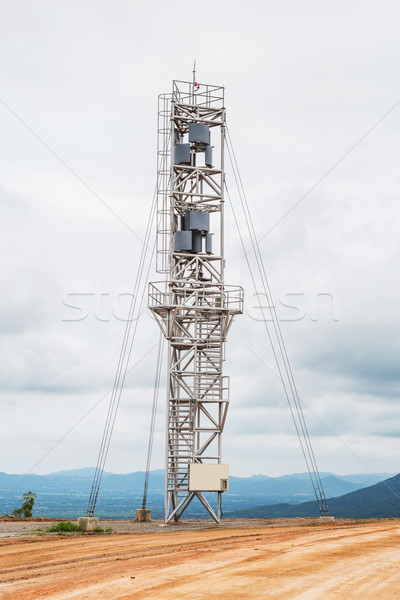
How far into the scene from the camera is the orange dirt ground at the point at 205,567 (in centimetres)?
1434

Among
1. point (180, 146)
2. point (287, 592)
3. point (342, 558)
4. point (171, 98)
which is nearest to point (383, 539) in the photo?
point (342, 558)

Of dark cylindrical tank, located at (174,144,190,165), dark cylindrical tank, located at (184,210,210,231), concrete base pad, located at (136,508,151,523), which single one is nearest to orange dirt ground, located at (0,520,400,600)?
concrete base pad, located at (136,508,151,523)

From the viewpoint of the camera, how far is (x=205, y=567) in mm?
17312

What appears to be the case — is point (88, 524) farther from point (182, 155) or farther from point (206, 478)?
point (182, 155)

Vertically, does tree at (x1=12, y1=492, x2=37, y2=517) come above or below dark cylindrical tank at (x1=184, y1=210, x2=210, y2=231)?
below

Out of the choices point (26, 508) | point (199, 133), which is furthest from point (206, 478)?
point (26, 508)

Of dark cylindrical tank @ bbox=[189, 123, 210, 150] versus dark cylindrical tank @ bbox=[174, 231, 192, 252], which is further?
dark cylindrical tank @ bbox=[189, 123, 210, 150]

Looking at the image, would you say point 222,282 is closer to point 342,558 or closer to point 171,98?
point 171,98

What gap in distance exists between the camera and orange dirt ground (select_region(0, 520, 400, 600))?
14.3 meters

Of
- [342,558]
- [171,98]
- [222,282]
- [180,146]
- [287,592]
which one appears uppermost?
[171,98]

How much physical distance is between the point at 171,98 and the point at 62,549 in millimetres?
24093

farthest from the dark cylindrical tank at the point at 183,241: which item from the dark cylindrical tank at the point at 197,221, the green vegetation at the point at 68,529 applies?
the green vegetation at the point at 68,529

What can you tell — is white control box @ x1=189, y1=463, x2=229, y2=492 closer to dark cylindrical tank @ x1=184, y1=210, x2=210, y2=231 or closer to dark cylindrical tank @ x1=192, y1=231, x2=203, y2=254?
dark cylindrical tank @ x1=192, y1=231, x2=203, y2=254

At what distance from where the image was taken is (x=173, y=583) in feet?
49.5
